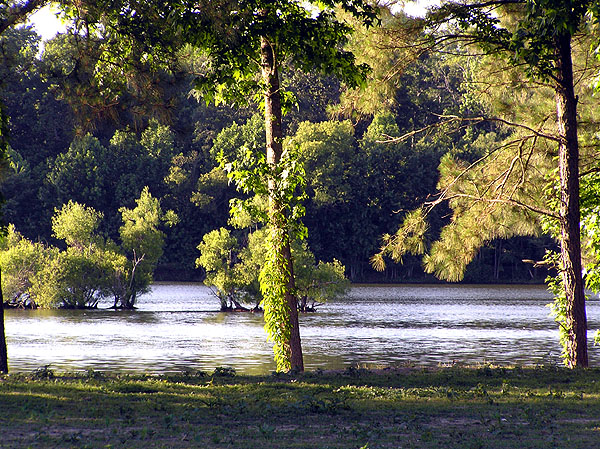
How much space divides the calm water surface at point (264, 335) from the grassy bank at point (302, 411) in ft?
34.6

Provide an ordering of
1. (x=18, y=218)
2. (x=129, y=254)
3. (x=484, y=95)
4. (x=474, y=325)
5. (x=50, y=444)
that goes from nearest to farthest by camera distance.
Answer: (x=50, y=444) < (x=484, y=95) < (x=474, y=325) < (x=129, y=254) < (x=18, y=218)

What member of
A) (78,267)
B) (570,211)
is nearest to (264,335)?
(78,267)

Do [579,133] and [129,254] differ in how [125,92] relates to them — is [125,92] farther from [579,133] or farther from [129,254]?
[129,254]

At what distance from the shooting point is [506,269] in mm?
80625

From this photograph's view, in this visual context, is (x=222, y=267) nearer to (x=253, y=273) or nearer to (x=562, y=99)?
(x=253, y=273)

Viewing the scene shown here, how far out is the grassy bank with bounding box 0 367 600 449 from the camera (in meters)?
9.09

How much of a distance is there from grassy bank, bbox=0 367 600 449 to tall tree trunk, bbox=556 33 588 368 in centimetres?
181

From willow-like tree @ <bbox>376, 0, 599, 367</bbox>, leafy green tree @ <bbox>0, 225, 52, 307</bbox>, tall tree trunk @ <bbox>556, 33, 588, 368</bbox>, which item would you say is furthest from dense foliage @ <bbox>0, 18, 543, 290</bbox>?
tall tree trunk @ <bbox>556, 33, 588, 368</bbox>

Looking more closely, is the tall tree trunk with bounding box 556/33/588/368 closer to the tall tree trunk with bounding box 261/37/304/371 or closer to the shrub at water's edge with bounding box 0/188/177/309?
the tall tree trunk with bounding box 261/37/304/371

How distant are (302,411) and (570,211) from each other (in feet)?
26.3

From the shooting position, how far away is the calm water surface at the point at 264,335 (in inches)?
1051

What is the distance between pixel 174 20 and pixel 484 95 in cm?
712

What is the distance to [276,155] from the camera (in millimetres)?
16312

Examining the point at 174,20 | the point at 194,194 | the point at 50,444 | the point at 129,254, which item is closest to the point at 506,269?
the point at 194,194
